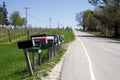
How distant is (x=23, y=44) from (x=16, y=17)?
101210mm

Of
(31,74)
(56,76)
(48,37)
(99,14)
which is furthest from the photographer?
(99,14)

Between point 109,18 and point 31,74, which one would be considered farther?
point 109,18

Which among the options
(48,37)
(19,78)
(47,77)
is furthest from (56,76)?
(48,37)

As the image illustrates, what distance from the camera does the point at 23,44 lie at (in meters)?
11.3

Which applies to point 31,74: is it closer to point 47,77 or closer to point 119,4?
point 47,77

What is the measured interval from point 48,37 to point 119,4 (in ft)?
189

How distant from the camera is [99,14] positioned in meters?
87.0

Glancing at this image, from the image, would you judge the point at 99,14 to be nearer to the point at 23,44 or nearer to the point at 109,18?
the point at 109,18

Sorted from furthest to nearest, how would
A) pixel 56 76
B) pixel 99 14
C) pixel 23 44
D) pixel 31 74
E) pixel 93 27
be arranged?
1. pixel 93 27
2. pixel 99 14
3. pixel 56 76
4. pixel 31 74
5. pixel 23 44

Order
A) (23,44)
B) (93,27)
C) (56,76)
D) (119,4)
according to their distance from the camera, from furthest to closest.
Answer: (93,27)
(119,4)
(56,76)
(23,44)

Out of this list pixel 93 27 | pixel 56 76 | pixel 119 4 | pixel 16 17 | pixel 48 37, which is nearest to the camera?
pixel 56 76

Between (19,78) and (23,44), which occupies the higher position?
(23,44)

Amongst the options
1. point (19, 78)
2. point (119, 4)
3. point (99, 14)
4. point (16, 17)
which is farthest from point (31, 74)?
point (16, 17)

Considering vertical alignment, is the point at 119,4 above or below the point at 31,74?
above
